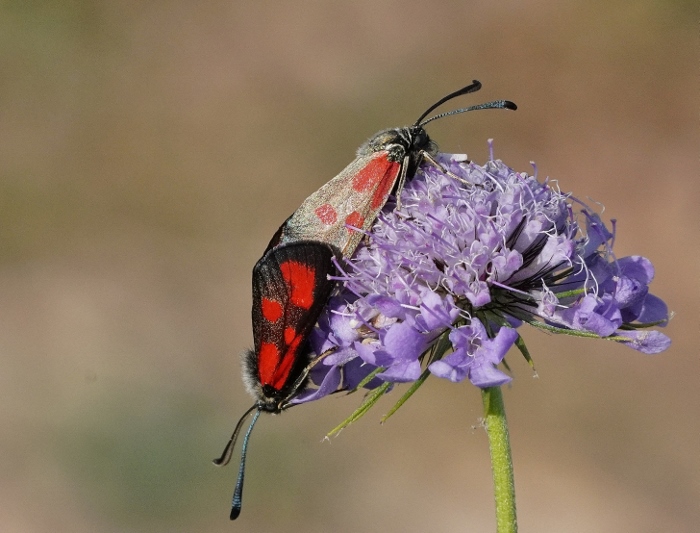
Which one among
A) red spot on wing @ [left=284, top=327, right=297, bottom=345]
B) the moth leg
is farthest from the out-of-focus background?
red spot on wing @ [left=284, top=327, right=297, bottom=345]

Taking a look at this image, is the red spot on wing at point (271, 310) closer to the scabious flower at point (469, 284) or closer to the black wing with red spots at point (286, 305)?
the black wing with red spots at point (286, 305)

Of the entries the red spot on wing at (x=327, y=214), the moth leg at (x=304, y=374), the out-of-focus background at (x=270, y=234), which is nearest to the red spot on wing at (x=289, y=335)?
the moth leg at (x=304, y=374)

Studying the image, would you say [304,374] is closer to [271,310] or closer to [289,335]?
[289,335]

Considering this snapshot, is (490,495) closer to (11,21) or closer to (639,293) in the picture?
(639,293)

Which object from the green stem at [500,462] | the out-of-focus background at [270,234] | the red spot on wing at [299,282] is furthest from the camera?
the out-of-focus background at [270,234]

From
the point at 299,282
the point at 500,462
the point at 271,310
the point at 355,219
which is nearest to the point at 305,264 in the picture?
the point at 299,282

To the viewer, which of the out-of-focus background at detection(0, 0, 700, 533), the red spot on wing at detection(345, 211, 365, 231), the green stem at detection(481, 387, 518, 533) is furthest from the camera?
the out-of-focus background at detection(0, 0, 700, 533)

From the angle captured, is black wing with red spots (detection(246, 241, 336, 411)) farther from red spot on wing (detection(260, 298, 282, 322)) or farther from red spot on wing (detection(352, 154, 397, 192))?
red spot on wing (detection(352, 154, 397, 192))
